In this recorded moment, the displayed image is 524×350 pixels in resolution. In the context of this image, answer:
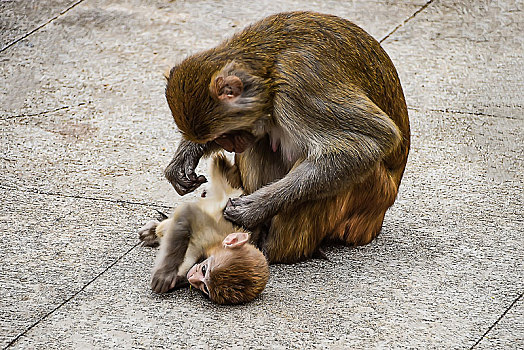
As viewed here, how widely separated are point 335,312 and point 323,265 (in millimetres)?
578

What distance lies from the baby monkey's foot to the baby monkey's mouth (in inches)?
33.1

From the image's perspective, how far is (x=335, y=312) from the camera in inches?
189

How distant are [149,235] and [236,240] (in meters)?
0.98

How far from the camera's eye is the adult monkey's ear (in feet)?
15.5

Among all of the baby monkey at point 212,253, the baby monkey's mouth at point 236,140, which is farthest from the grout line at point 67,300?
the baby monkey's mouth at point 236,140

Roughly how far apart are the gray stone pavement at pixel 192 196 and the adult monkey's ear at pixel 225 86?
1.11 meters

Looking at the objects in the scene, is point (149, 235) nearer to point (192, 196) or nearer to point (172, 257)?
point (172, 257)

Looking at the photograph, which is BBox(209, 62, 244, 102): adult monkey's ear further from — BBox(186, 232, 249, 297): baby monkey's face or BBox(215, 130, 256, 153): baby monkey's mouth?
BBox(186, 232, 249, 297): baby monkey's face

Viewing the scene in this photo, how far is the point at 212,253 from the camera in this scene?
4809mm

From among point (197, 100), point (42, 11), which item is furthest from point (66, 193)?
point (42, 11)

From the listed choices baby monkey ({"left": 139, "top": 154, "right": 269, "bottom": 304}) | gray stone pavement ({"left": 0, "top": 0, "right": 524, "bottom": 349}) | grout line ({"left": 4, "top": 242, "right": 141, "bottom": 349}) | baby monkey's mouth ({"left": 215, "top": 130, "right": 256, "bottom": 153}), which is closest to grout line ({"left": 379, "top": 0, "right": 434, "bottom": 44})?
gray stone pavement ({"left": 0, "top": 0, "right": 524, "bottom": 349})

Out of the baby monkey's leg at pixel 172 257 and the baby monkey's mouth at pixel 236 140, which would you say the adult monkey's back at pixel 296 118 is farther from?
the baby monkey's leg at pixel 172 257

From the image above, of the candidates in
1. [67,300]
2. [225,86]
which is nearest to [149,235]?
[67,300]

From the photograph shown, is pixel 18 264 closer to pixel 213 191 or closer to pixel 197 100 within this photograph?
Result: pixel 213 191
